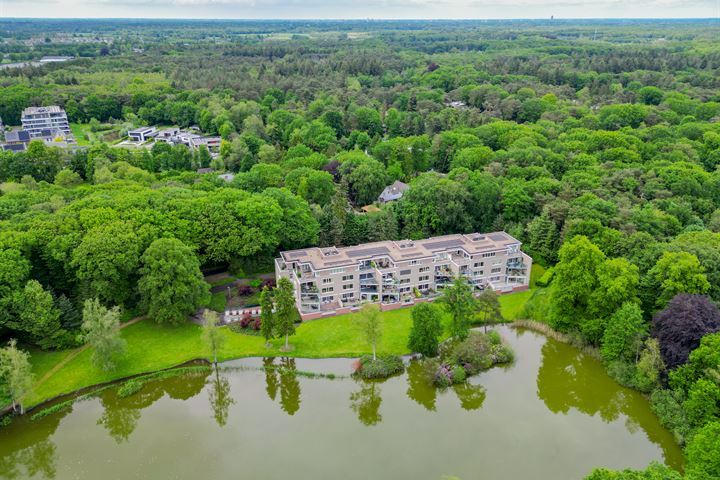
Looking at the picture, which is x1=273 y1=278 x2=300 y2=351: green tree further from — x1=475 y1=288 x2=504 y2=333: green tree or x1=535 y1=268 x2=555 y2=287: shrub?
x1=535 y1=268 x2=555 y2=287: shrub

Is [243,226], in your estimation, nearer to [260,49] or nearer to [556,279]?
[556,279]

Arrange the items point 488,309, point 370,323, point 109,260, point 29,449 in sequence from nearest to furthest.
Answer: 1. point 29,449
2. point 370,323
3. point 109,260
4. point 488,309

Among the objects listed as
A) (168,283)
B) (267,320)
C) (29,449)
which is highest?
(168,283)

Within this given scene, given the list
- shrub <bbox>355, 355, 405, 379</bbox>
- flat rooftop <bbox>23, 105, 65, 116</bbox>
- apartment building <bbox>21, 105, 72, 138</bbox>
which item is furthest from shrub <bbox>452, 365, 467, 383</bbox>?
flat rooftop <bbox>23, 105, 65, 116</bbox>

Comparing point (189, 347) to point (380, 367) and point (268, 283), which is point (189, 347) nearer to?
point (268, 283)

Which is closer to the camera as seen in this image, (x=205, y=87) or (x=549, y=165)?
(x=549, y=165)

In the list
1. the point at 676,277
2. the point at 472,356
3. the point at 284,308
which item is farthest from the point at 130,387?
the point at 676,277

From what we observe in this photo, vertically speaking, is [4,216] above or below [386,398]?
above

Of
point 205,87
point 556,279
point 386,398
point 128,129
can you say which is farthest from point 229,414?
point 205,87
